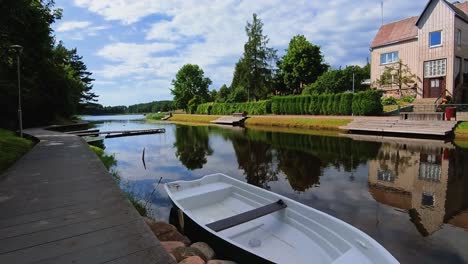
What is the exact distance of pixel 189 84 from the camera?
69.1 m

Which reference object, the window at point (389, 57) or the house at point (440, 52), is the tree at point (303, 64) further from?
the house at point (440, 52)

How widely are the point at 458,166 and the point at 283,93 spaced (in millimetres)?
39301

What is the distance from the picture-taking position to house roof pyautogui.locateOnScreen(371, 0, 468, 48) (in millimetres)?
29578

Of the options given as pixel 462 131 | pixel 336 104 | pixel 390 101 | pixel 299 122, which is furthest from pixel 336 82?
pixel 462 131

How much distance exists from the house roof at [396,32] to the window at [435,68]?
432 centimetres

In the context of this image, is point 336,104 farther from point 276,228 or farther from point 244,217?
point 244,217

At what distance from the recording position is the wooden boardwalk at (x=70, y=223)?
111 inches

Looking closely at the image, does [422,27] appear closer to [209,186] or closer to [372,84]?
[372,84]

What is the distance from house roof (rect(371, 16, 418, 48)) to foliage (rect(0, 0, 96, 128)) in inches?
1303

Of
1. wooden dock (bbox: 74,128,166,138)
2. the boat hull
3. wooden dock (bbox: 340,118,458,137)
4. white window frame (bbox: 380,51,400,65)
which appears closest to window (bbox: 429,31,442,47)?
white window frame (bbox: 380,51,400,65)

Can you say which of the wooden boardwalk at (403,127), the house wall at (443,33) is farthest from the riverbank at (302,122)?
the house wall at (443,33)

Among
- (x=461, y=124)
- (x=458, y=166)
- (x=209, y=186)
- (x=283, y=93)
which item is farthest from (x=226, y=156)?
(x=283, y=93)

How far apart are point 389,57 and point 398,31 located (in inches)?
130

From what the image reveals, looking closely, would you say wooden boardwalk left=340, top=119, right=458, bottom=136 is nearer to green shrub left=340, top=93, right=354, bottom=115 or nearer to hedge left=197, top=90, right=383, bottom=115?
hedge left=197, top=90, right=383, bottom=115
